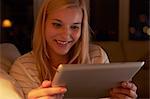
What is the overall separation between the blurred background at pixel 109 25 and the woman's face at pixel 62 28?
2.96m

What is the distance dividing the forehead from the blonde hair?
16 millimetres

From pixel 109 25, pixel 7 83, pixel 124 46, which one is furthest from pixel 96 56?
pixel 109 25

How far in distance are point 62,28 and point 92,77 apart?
0.33 metres

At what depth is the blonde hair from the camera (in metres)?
1.35

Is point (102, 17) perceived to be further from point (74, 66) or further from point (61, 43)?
point (74, 66)

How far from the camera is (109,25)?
4.96 m

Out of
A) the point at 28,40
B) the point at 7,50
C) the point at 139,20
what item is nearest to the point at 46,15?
the point at 7,50

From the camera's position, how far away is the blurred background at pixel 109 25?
14.8 feet

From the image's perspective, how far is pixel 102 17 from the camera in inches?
195

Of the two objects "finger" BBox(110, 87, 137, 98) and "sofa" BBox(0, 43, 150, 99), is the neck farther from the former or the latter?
"finger" BBox(110, 87, 137, 98)

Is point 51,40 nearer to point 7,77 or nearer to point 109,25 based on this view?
point 7,77

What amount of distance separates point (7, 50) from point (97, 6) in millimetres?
3304

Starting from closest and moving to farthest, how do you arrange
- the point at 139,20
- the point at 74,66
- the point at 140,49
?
the point at 74,66 → the point at 140,49 → the point at 139,20

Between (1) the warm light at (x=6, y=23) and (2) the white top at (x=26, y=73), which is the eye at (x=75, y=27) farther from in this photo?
(1) the warm light at (x=6, y=23)
